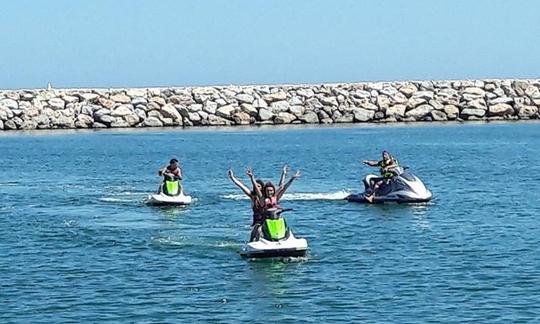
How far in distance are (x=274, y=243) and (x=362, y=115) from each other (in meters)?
61.0

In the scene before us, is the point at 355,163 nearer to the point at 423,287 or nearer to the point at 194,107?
the point at 194,107

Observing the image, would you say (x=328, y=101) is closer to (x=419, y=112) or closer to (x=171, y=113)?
(x=419, y=112)

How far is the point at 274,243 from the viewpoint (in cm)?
2458

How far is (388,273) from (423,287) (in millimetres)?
1504

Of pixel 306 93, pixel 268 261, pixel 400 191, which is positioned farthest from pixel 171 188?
pixel 306 93

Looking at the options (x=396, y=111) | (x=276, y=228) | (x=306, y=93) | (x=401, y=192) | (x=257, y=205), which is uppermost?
(x=306, y=93)

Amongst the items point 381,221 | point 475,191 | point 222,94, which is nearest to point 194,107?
point 222,94

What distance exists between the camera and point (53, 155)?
2490 inches

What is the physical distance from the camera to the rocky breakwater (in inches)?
3297

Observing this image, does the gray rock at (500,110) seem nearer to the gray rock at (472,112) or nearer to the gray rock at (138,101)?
the gray rock at (472,112)

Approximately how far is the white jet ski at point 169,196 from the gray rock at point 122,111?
48.1 metres

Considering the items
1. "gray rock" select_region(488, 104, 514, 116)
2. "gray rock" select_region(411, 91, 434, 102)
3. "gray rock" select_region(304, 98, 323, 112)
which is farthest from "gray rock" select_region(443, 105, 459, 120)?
"gray rock" select_region(304, 98, 323, 112)

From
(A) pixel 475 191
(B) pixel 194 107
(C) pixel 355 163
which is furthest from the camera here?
(B) pixel 194 107

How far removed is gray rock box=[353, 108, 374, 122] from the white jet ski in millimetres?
49397
